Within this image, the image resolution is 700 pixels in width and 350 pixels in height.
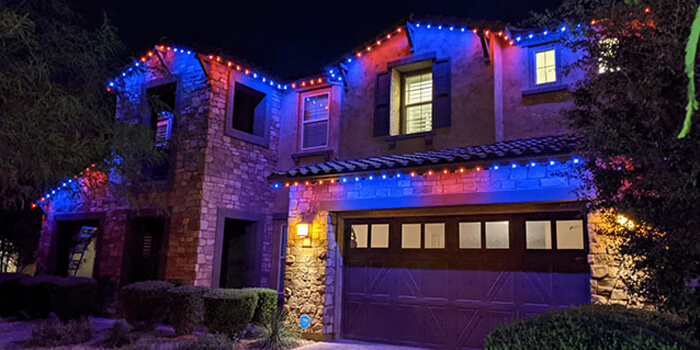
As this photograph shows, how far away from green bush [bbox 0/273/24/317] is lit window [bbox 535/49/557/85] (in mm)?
13116

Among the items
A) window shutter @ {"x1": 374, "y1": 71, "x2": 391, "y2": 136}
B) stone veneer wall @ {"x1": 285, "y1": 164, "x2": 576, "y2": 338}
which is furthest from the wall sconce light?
window shutter @ {"x1": 374, "y1": 71, "x2": 391, "y2": 136}

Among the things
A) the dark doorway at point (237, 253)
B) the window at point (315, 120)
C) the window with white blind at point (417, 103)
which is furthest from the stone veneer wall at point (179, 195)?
the window with white blind at point (417, 103)

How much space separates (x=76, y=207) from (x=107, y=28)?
8.09m

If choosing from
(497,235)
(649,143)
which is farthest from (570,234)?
(649,143)

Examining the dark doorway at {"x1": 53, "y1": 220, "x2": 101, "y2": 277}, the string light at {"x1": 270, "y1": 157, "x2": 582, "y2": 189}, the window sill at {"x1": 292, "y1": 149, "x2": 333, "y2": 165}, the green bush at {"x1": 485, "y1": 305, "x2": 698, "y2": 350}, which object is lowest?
the green bush at {"x1": 485, "y1": 305, "x2": 698, "y2": 350}

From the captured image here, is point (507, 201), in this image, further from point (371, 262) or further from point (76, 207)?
point (76, 207)

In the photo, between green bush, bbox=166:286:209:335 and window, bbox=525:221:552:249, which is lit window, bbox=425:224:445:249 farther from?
green bush, bbox=166:286:209:335

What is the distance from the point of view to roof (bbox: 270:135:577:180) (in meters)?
7.64

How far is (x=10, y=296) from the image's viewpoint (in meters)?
12.8

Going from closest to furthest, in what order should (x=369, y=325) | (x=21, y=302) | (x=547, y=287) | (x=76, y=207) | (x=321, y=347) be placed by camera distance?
1. (x=547, y=287)
2. (x=321, y=347)
3. (x=369, y=325)
4. (x=21, y=302)
5. (x=76, y=207)

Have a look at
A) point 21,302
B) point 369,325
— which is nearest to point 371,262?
point 369,325

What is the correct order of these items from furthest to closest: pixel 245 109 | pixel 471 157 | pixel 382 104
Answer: pixel 245 109 → pixel 382 104 → pixel 471 157

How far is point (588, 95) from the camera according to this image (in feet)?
15.9

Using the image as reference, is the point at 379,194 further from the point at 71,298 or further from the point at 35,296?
the point at 35,296
